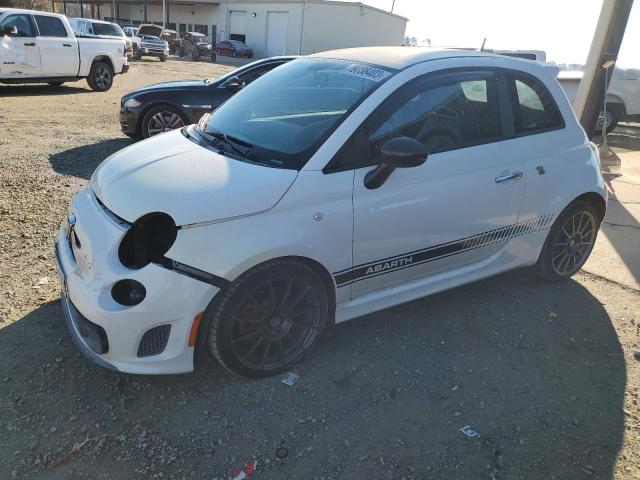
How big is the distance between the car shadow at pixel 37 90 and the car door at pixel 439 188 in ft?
38.1

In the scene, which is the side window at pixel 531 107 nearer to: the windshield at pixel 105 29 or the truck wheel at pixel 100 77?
the truck wheel at pixel 100 77

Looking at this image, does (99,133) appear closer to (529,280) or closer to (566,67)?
(529,280)

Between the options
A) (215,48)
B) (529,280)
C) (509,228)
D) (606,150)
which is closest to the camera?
(509,228)

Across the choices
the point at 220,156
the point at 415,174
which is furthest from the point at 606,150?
the point at 220,156

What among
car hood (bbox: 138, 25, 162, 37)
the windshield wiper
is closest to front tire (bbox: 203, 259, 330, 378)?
the windshield wiper

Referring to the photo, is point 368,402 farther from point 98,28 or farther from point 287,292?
point 98,28

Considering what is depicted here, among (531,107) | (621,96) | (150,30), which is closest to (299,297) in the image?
(531,107)

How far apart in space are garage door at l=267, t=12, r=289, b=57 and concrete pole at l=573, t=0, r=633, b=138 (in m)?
34.5

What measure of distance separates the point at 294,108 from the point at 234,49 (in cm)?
3907

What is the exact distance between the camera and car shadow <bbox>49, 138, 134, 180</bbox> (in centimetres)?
627

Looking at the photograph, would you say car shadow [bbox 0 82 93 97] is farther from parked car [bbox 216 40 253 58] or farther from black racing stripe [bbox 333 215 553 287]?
parked car [bbox 216 40 253 58]

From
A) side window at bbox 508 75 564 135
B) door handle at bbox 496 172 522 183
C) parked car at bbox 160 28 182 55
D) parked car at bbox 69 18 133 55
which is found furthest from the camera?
parked car at bbox 160 28 182 55

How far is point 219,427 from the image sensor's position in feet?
8.41

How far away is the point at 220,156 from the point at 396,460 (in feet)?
6.12
